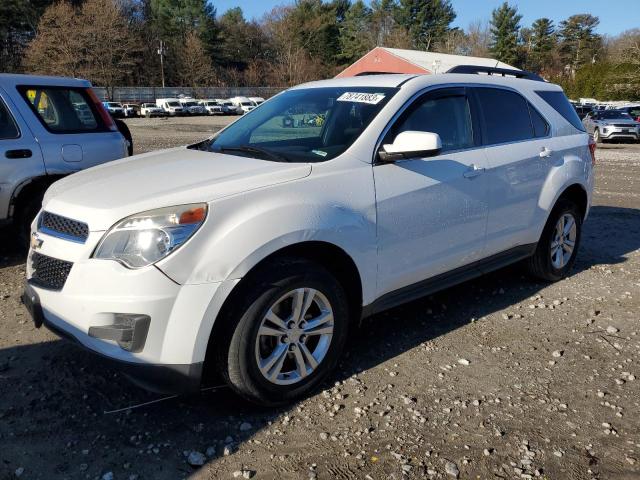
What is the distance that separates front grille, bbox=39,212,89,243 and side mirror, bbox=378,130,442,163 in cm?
175

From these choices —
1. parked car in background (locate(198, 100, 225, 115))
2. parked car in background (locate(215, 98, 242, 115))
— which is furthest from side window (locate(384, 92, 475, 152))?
parked car in background (locate(215, 98, 242, 115))

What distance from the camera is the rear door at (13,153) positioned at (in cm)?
533

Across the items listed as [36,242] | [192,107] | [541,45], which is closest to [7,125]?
[36,242]

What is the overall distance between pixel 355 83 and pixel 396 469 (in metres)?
2.67

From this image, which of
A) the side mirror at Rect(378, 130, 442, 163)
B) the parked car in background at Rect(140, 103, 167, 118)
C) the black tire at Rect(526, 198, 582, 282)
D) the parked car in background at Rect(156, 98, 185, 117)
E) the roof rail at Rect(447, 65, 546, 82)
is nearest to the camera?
the side mirror at Rect(378, 130, 442, 163)

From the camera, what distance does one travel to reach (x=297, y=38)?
271 ft

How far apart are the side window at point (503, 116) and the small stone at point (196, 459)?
297cm

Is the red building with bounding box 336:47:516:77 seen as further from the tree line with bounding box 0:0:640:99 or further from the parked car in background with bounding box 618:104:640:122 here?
the tree line with bounding box 0:0:640:99

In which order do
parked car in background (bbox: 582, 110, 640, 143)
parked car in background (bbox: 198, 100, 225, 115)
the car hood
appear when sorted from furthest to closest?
parked car in background (bbox: 198, 100, 225, 115) → parked car in background (bbox: 582, 110, 640, 143) → the car hood

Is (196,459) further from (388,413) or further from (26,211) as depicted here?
(26,211)

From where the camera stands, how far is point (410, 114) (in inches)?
149

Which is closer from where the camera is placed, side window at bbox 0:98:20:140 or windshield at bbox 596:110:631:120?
side window at bbox 0:98:20:140

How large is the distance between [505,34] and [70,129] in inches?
3493

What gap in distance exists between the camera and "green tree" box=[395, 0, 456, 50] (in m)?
85.4
